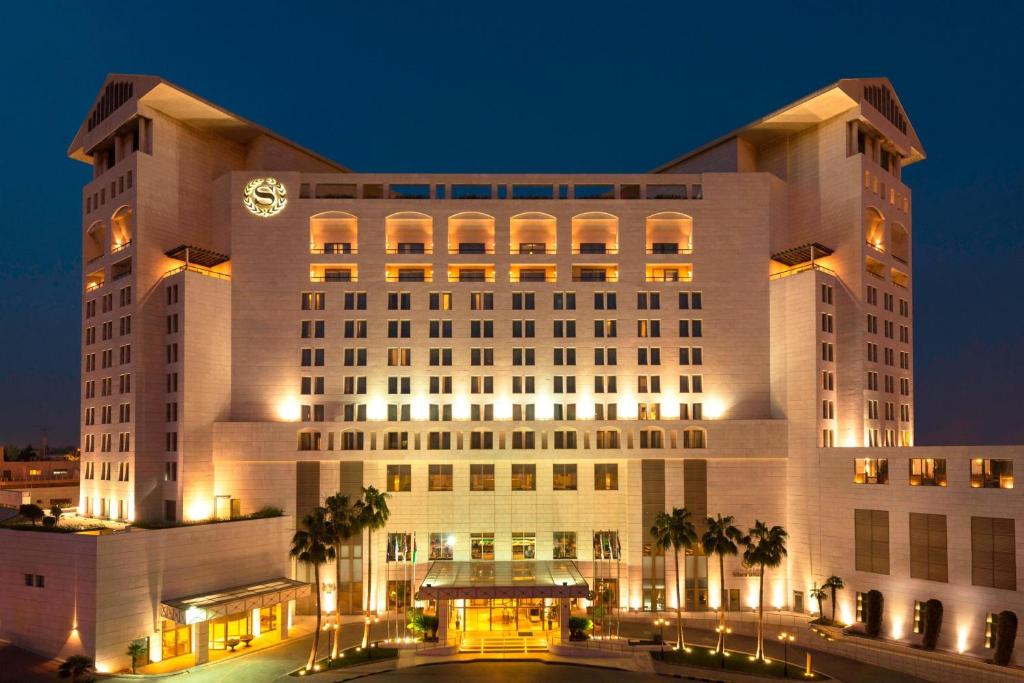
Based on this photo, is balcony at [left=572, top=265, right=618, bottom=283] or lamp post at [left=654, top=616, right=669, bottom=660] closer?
lamp post at [left=654, top=616, right=669, bottom=660]

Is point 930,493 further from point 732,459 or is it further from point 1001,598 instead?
point 732,459

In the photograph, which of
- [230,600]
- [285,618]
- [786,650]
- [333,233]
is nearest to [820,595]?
[786,650]

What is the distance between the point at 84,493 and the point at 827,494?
6914 cm

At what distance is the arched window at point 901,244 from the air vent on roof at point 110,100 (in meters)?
77.4

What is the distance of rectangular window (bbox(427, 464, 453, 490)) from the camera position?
226 feet

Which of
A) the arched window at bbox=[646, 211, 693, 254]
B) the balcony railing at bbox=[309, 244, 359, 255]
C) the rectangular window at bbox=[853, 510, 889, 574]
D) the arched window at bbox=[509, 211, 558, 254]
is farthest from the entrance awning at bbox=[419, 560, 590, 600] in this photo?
the arched window at bbox=[646, 211, 693, 254]

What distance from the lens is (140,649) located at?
4991 cm

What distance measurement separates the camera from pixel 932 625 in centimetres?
5297

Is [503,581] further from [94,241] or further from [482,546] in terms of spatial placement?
[94,241]

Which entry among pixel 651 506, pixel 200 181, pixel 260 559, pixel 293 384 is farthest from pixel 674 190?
pixel 260 559

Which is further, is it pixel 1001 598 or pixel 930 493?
pixel 930 493

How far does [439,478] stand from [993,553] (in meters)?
43.8

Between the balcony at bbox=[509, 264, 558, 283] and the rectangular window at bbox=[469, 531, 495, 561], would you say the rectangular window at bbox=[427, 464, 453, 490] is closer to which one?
the rectangular window at bbox=[469, 531, 495, 561]

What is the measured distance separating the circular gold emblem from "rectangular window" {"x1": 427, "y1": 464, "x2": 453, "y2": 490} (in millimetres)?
29593
